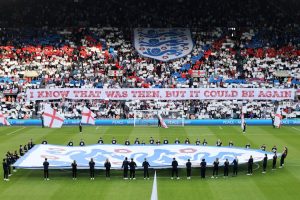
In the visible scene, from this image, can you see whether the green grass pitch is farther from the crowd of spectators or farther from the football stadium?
the crowd of spectators

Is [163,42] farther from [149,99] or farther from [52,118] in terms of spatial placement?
[52,118]

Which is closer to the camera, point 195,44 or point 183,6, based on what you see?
point 195,44

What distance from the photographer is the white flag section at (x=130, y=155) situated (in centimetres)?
2936

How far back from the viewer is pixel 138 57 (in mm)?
69312

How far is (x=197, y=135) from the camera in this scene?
4700 centimetres

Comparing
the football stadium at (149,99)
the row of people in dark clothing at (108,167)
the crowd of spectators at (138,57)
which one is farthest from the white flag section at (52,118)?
the crowd of spectators at (138,57)

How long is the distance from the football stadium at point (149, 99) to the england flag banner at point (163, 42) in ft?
0.55

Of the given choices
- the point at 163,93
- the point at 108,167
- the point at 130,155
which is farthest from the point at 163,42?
the point at 108,167

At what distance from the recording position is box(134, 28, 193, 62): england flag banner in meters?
70.1

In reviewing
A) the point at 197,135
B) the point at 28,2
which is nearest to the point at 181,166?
the point at 197,135

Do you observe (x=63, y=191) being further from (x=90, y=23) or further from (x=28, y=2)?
(x=28, y=2)

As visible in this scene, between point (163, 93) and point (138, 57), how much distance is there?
1137cm

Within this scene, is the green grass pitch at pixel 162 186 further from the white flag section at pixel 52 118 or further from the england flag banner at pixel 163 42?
the england flag banner at pixel 163 42

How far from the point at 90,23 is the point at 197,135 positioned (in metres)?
36.8
